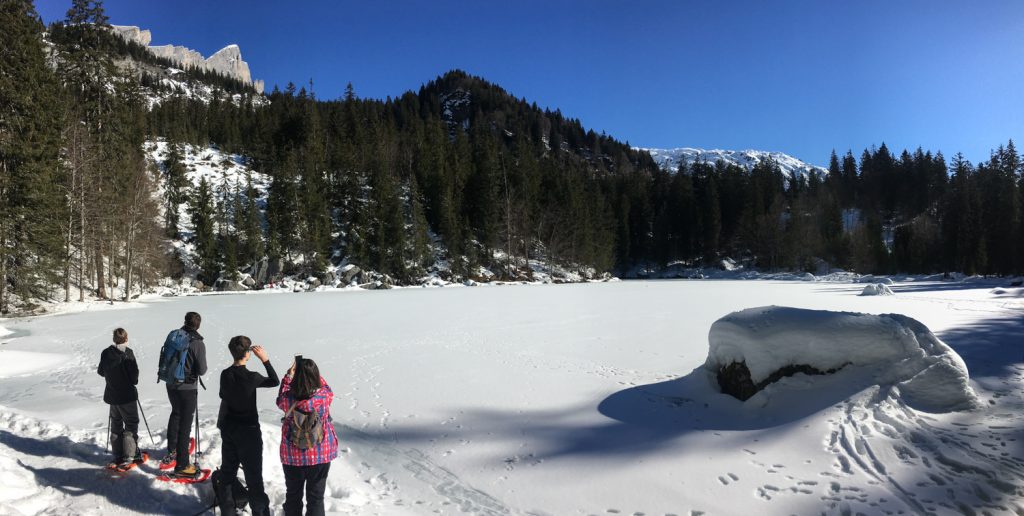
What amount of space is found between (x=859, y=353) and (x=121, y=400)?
355 inches

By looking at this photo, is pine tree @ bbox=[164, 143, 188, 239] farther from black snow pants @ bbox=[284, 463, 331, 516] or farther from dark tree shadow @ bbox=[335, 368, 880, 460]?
black snow pants @ bbox=[284, 463, 331, 516]

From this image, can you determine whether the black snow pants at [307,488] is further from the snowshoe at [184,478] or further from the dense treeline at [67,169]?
the dense treeline at [67,169]

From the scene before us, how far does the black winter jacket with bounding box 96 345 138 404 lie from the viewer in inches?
188

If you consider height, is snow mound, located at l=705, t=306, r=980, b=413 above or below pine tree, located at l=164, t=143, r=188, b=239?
below

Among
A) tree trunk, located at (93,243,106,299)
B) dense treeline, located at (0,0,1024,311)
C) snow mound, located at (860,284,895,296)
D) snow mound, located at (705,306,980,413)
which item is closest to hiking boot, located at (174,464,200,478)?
snow mound, located at (705,306,980,413)

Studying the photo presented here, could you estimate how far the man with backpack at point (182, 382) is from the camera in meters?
4.57

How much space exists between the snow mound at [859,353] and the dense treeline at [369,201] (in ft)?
87.2

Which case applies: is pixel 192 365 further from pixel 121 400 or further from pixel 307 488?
pixel 307 488

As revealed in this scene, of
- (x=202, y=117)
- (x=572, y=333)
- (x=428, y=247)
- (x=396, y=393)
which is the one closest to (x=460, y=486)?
(x=396, y=393)

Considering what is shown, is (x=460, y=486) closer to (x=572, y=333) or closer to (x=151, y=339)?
(x=572, y=333)

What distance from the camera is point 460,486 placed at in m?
4.72

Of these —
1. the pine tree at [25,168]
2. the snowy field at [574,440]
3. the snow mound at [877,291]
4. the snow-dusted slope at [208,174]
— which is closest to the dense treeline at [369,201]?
the pine tree at [25,168]

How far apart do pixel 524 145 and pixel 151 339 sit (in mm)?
65470

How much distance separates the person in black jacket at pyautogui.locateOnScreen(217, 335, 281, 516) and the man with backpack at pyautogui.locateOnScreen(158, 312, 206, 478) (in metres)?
0.90
